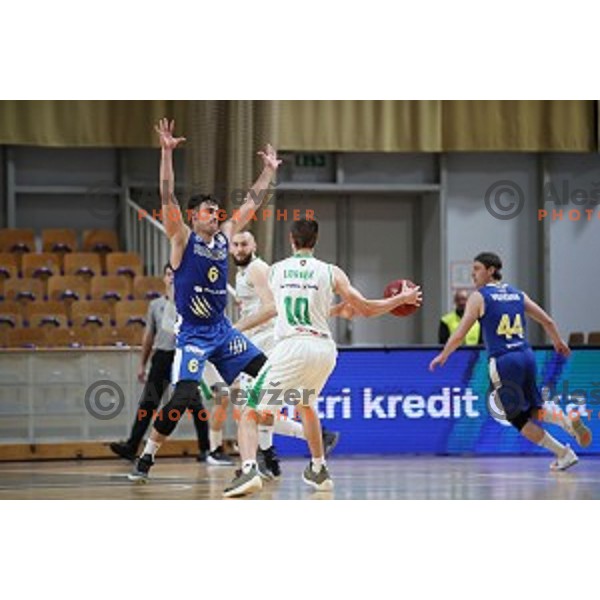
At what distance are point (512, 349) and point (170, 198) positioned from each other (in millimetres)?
4301

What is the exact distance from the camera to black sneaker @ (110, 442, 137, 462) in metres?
13.2

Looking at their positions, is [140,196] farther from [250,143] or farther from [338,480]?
[338,480]

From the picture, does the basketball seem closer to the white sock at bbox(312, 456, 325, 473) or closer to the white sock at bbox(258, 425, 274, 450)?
the white sock at bbox(312, 456, 325, 473)

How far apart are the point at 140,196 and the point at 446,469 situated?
9167 millimetres

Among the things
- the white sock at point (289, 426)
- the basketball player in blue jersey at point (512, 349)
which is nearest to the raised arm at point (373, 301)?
the white sock at point (289, 426)

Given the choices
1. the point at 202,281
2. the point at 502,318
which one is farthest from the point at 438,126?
the point at 202,281

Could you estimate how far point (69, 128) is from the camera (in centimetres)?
1947

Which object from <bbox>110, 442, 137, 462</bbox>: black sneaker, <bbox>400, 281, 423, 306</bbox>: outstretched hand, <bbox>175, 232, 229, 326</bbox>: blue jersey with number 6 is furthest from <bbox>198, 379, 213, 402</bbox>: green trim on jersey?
→ <bbox>400, 281, 423, 306</bbox>: outstretched hand

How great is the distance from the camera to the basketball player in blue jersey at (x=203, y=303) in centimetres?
980

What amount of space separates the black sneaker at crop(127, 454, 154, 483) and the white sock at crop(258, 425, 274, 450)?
1002mm

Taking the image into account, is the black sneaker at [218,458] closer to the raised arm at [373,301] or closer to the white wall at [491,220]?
the raised arm at [373,301]

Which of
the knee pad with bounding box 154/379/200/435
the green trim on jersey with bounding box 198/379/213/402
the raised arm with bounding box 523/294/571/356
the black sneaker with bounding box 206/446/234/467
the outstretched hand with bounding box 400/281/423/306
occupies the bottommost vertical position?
the black sneaker with bounding box 206/446/234/467

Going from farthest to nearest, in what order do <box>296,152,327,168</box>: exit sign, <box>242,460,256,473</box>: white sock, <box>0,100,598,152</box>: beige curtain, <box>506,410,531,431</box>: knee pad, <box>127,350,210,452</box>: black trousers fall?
<box>296,152,327,168</box>: exit sign → <box>0,100,598,152</box>: beige curtain → <box>127,350,210,452</box>: black trousers → <box>506,410,531,431</box>: knee pad → <box>242,460,256,473</box>: white sock

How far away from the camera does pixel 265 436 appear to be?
11.3 metres
